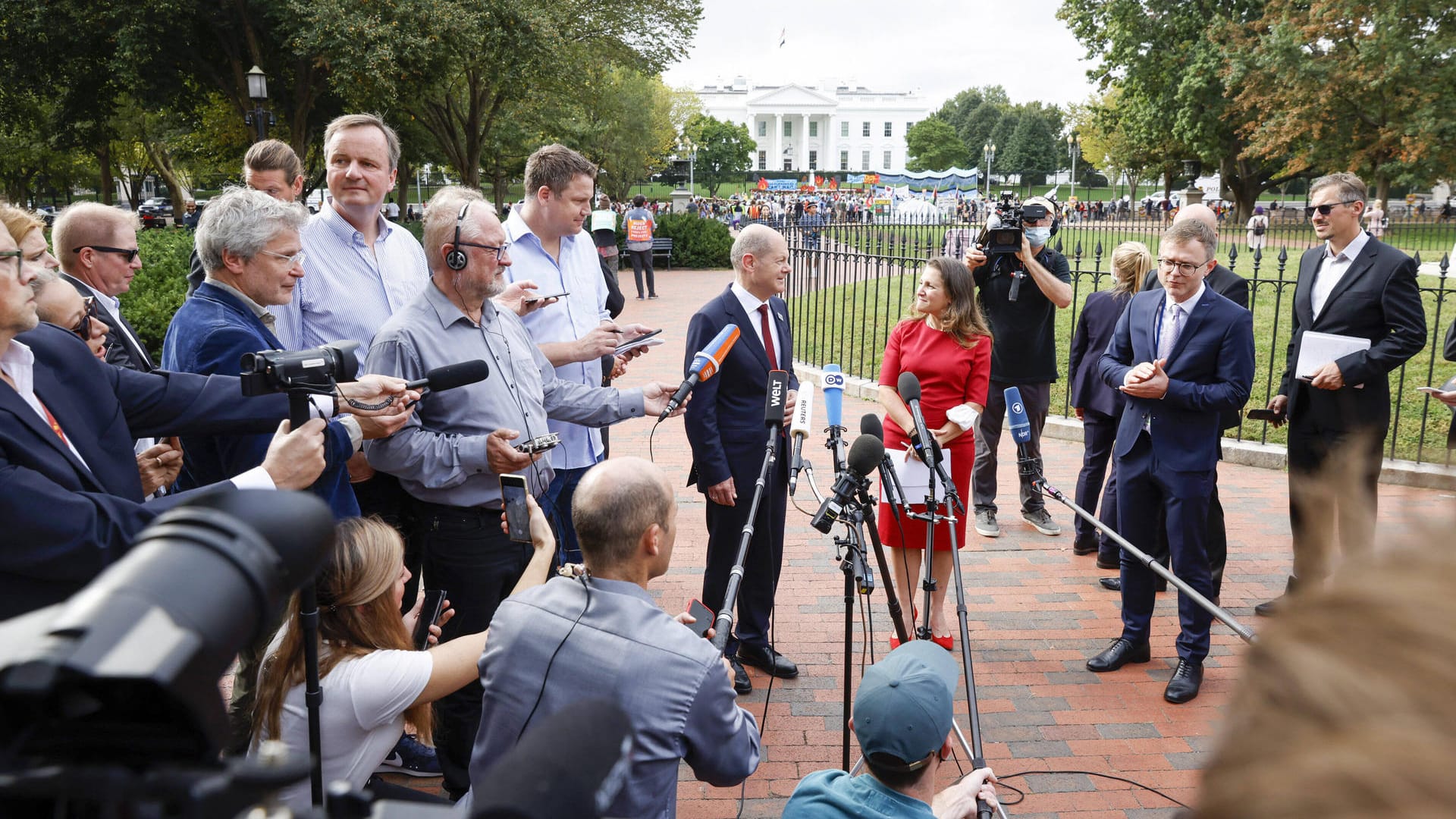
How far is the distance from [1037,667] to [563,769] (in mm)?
4754

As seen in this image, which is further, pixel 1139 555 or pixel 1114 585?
pixel 1114 585

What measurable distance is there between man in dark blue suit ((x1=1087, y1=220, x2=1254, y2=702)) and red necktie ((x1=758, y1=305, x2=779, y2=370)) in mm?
1764

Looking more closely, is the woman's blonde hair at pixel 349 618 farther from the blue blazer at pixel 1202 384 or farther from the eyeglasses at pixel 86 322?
the blue blazer at pixel 1202 384

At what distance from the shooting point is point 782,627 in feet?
18.4

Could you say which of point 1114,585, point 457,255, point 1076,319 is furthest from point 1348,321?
point 457,255

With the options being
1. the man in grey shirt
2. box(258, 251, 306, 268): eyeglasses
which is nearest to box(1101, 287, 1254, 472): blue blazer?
the man in grey shirt

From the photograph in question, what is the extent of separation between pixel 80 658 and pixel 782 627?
201 inches

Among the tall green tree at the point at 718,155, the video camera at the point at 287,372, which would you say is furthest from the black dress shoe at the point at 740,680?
the tall green tree at the point at 718,155

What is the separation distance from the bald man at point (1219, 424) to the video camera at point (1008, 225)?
34.9 inches

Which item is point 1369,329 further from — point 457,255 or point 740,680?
point 457,255

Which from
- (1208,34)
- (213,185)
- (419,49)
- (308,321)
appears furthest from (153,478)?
(213,185)

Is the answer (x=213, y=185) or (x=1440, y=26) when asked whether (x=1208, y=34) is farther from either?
(x=213, y=185)

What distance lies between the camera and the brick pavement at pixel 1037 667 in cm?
408

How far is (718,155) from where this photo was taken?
94.1 metres
